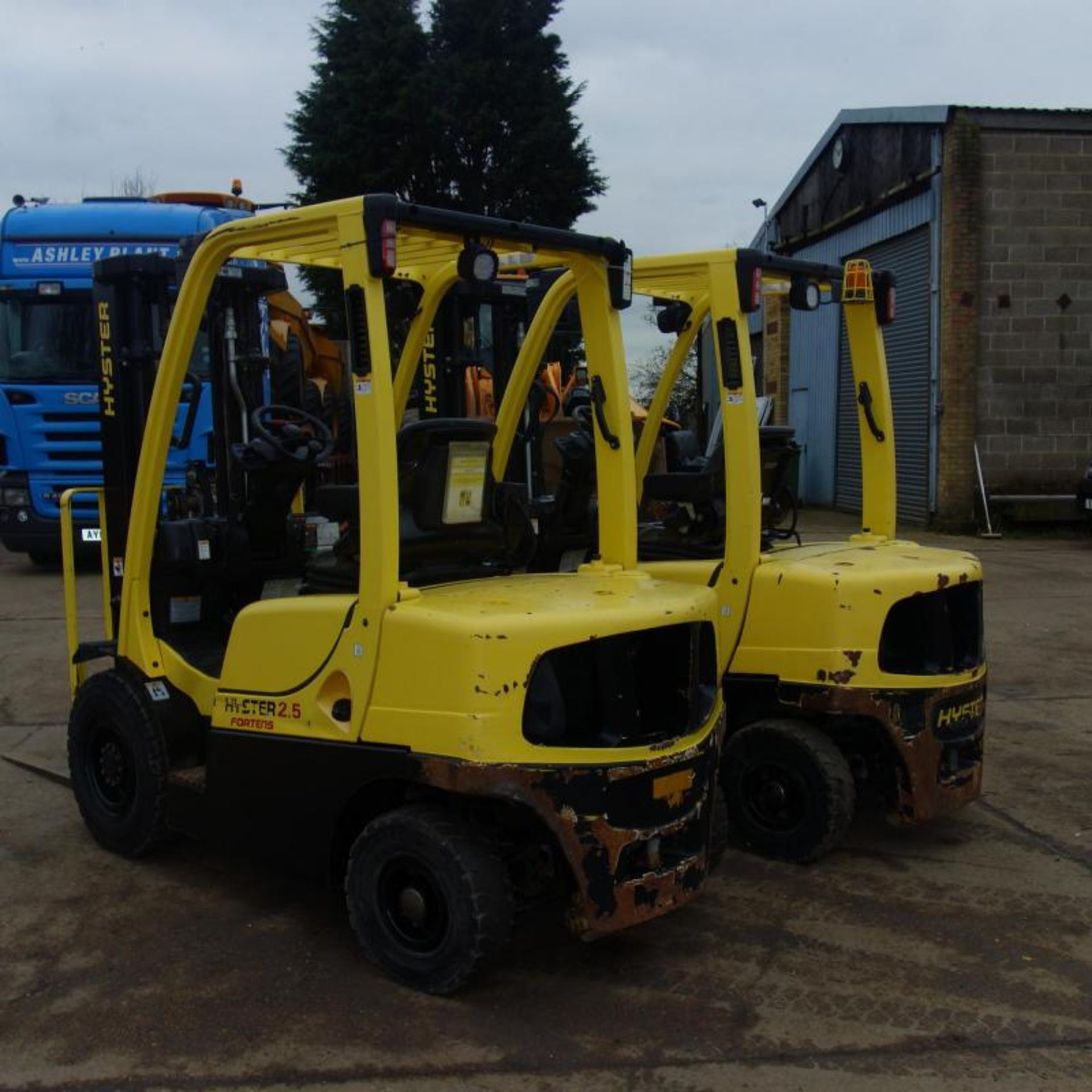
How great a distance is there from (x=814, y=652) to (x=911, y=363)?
14.3 m

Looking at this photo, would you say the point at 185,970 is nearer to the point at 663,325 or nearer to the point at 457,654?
the point at 457,654

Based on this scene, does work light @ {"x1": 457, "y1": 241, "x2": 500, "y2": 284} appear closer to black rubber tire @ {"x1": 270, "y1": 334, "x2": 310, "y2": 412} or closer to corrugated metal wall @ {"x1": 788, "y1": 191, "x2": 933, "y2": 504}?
black rubber tire @ {"x1": 270, "y1": 334, "x2": 310, "y2": 412}

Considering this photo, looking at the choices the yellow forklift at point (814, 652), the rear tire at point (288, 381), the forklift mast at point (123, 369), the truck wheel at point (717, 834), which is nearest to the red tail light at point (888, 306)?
the yellow forklift at point (814, 652)

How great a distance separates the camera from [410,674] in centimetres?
382

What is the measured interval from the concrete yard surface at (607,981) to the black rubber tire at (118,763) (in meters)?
0.17

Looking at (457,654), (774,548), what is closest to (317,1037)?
(457,654)

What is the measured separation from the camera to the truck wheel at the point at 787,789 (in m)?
5.05

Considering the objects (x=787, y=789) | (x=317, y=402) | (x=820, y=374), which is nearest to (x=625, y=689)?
(x=787, y=789)

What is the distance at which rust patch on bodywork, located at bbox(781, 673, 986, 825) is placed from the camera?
499cm

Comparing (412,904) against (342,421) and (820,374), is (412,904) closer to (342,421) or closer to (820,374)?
(342,421)

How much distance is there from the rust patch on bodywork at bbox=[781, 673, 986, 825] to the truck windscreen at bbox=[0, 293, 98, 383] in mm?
10078

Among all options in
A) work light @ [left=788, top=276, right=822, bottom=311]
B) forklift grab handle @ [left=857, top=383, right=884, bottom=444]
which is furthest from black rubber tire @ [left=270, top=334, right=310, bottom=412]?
forklift grab handle @ [left=857, top=383, right=884, bottom=444]

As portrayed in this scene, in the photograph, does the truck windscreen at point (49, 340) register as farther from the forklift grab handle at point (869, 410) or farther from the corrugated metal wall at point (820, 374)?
the corrugated metal wall at point (820, 374)

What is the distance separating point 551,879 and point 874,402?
298 cm
